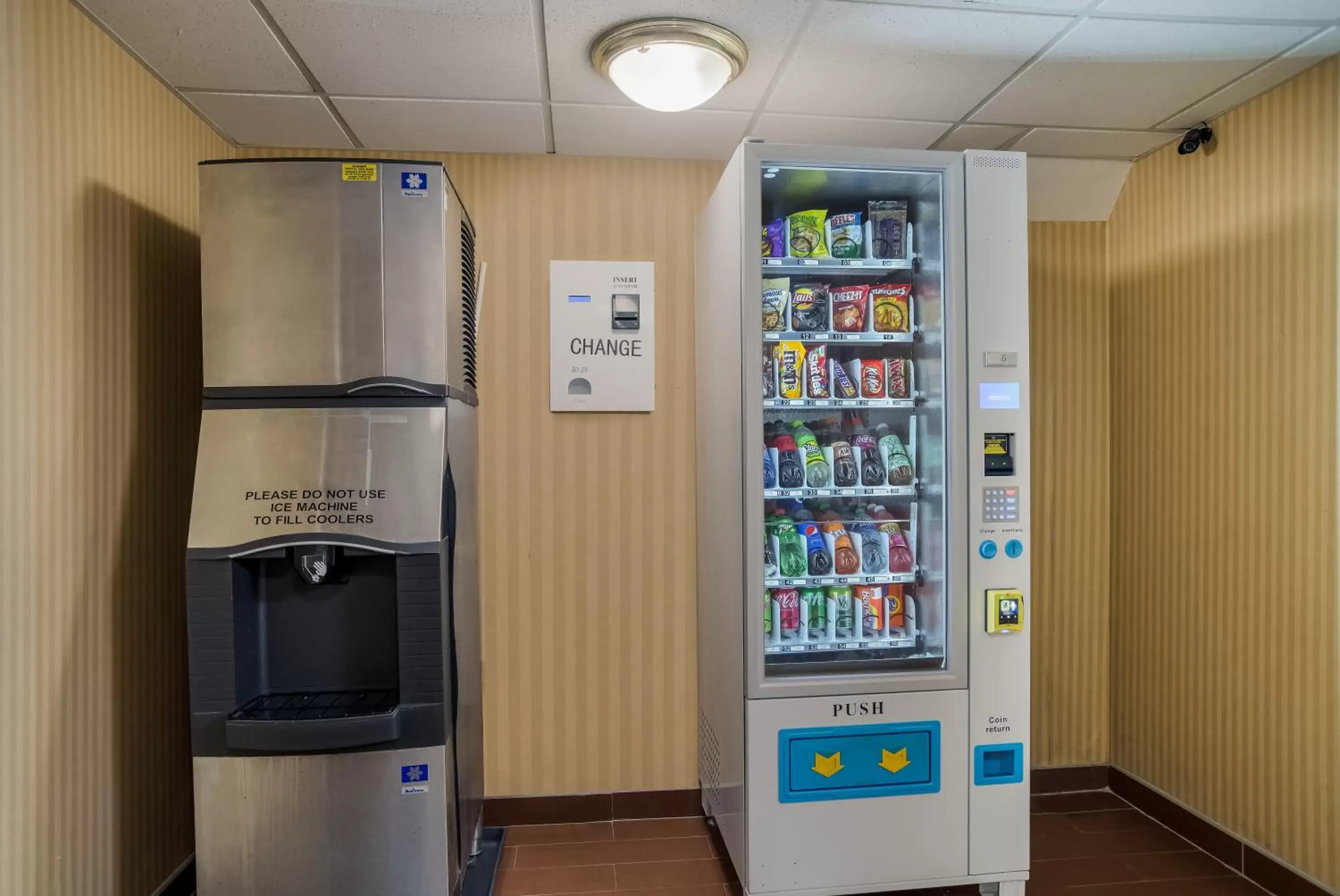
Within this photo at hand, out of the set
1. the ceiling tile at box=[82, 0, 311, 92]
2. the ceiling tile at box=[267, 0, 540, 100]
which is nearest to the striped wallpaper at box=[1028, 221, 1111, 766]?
the ceiling tile at box=[267, 0, 540, 100]

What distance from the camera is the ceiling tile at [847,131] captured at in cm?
258

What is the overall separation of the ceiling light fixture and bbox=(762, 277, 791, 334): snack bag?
0.61 metres

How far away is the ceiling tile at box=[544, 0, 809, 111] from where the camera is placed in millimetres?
1865

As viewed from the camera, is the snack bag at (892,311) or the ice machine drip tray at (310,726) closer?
the ice machine drip tray at (310,726)

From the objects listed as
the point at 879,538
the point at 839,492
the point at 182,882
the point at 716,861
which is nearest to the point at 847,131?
the point at 839,492

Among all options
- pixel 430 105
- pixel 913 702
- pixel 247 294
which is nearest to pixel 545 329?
pixel 430 105

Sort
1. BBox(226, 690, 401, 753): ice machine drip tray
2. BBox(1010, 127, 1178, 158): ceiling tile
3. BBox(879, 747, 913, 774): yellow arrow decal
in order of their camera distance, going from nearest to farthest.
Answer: BBox(226, 690, 401, 753): ice machine drip tray
BBox(879, 747, 913, 774): yellow arrow decal
BBox(1010, 127, 1178, 158): ceiling tile

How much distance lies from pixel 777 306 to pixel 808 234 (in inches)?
9.8

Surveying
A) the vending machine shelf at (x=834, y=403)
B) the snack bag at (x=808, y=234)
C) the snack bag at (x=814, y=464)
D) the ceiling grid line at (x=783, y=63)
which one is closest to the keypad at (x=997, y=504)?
the vending machine shelf at (x=834, y=403)

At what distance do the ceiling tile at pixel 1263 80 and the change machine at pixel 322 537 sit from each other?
8.31ft

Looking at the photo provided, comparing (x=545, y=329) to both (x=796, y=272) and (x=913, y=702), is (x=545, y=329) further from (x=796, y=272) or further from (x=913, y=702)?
(x=913, y=702)

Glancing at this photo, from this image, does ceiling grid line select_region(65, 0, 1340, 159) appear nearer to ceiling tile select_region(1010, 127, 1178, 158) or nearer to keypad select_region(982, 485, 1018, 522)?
ceiling tile select_region(1010, 127, 1178, 158)

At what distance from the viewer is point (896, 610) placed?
2.35 m

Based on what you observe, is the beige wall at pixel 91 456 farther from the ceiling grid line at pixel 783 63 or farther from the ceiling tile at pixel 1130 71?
the ceiling tile at pixel 1130 71
